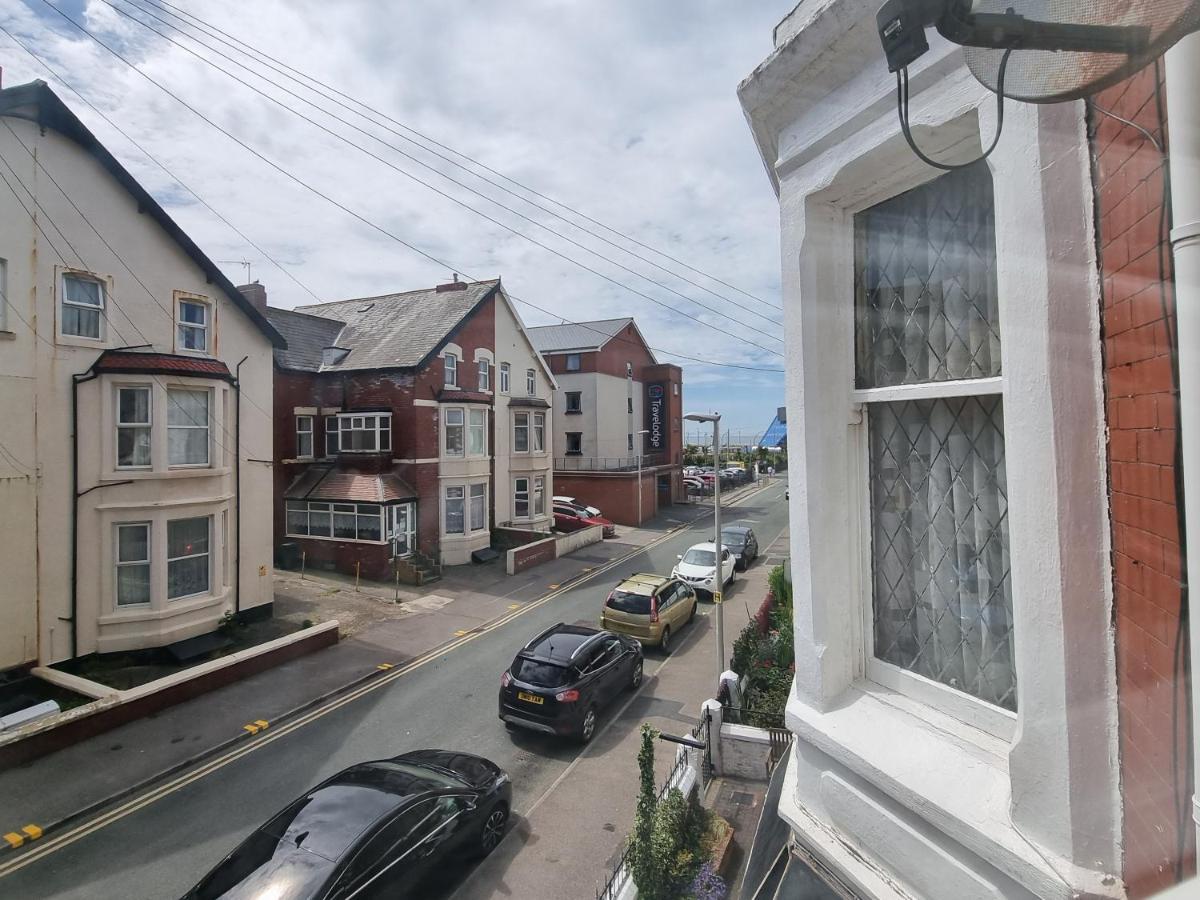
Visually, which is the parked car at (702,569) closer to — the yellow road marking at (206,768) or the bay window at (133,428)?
the yellow road marking at (206,768)

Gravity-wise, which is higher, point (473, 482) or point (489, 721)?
point (473, 482)

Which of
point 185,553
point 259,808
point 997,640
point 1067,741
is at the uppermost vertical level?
point 997,640

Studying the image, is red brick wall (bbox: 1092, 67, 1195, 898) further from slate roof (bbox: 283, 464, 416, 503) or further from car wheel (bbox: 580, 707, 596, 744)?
slate roof (bbox: 283, 464, 416, 503)

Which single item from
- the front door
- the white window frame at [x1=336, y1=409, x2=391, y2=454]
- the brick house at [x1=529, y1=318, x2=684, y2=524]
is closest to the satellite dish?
the front door

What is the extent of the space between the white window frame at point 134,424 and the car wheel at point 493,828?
10294 mm

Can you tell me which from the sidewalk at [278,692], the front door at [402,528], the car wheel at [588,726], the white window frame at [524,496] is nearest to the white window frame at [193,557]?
the sidewalk at [278,692]

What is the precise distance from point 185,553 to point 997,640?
15337 mm

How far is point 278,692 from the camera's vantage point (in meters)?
11.8

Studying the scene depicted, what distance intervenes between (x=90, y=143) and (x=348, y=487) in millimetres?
11696

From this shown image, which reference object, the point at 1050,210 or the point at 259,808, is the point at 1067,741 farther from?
the point at 259,808

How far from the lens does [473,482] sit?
24000 millimetres

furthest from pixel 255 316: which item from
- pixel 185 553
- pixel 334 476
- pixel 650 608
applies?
pixel 650 608

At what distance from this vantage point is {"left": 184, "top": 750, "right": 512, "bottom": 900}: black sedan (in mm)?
5520

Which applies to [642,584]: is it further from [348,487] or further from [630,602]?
[348,487]
